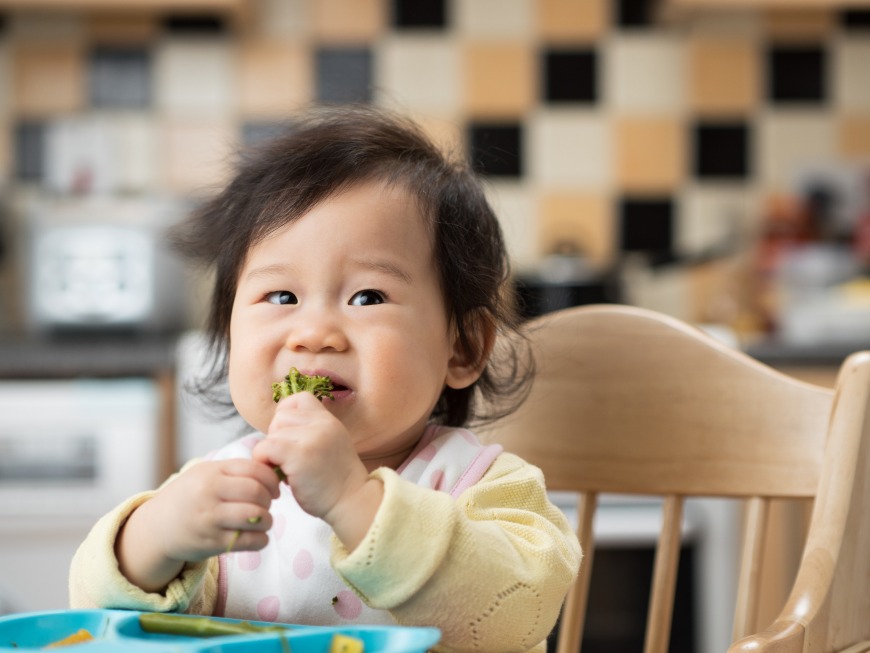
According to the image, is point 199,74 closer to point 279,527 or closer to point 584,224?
point 584,224

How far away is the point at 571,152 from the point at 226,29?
801 mm

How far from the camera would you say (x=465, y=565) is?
703 millimetres

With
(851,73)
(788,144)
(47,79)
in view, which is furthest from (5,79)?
(851,73)

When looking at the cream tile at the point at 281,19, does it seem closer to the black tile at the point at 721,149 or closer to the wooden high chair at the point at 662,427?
the black tile at the point at 721,149

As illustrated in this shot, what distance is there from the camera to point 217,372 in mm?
1076

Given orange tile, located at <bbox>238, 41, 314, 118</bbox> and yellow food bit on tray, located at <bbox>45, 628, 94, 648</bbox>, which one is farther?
orange tile, located at <bbox>238, 41, 314, 118</bbox>

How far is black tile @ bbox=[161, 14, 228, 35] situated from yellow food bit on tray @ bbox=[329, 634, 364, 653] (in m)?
2.15

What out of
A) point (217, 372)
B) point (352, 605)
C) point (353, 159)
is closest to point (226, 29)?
point (217, 372)

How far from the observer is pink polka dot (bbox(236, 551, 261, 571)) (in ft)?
2.84

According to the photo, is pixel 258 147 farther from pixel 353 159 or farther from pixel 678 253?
pixel 678 253

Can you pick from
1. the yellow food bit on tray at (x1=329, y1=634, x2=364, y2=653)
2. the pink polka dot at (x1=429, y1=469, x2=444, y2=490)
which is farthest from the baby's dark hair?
the yellow food bit on tray at (x1=329, y1=634, x2=364, y2=653)

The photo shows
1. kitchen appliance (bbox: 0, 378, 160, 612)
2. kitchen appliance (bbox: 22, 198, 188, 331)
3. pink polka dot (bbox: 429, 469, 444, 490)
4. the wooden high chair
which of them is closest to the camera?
pink polka dot (bbox: 429, 469, 444, 490)

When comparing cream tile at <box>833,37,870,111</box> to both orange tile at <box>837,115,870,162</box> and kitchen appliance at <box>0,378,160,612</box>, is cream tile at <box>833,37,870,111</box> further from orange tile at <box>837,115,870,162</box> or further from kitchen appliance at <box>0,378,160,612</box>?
kitchen appliance at <box>0,378,160,612</box>

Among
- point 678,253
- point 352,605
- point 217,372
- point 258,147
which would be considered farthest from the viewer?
point 678,253
